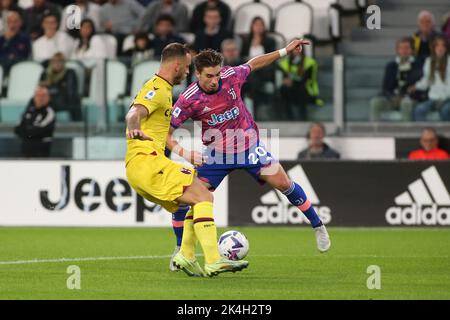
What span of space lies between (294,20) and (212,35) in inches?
72.4

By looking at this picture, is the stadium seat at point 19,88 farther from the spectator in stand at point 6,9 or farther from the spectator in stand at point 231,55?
the spectator in stand at point 231,55

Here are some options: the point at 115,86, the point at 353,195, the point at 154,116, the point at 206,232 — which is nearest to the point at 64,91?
the point at 115,86

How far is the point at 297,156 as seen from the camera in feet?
58.6

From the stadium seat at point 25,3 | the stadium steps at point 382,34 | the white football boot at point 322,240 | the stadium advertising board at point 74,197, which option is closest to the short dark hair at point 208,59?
the white football boot at point 322,240

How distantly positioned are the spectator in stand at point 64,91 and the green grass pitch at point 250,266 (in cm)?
203

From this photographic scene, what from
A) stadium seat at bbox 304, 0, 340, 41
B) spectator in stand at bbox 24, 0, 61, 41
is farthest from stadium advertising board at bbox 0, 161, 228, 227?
stadium seat at bbox 304, 0, 340, 41

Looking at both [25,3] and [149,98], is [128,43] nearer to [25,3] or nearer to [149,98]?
[25,3]

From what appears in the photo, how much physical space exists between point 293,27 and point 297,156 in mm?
3400

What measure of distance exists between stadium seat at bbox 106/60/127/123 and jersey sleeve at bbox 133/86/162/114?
24.3 ft

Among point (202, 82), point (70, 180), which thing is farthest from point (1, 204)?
point (202, 82)

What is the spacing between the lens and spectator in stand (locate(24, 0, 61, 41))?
2072cm

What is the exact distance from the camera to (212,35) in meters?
19.3

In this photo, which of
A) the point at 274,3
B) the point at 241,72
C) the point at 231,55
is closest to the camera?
the point at 241,72

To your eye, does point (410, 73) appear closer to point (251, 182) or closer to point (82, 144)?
point (251, 182)
